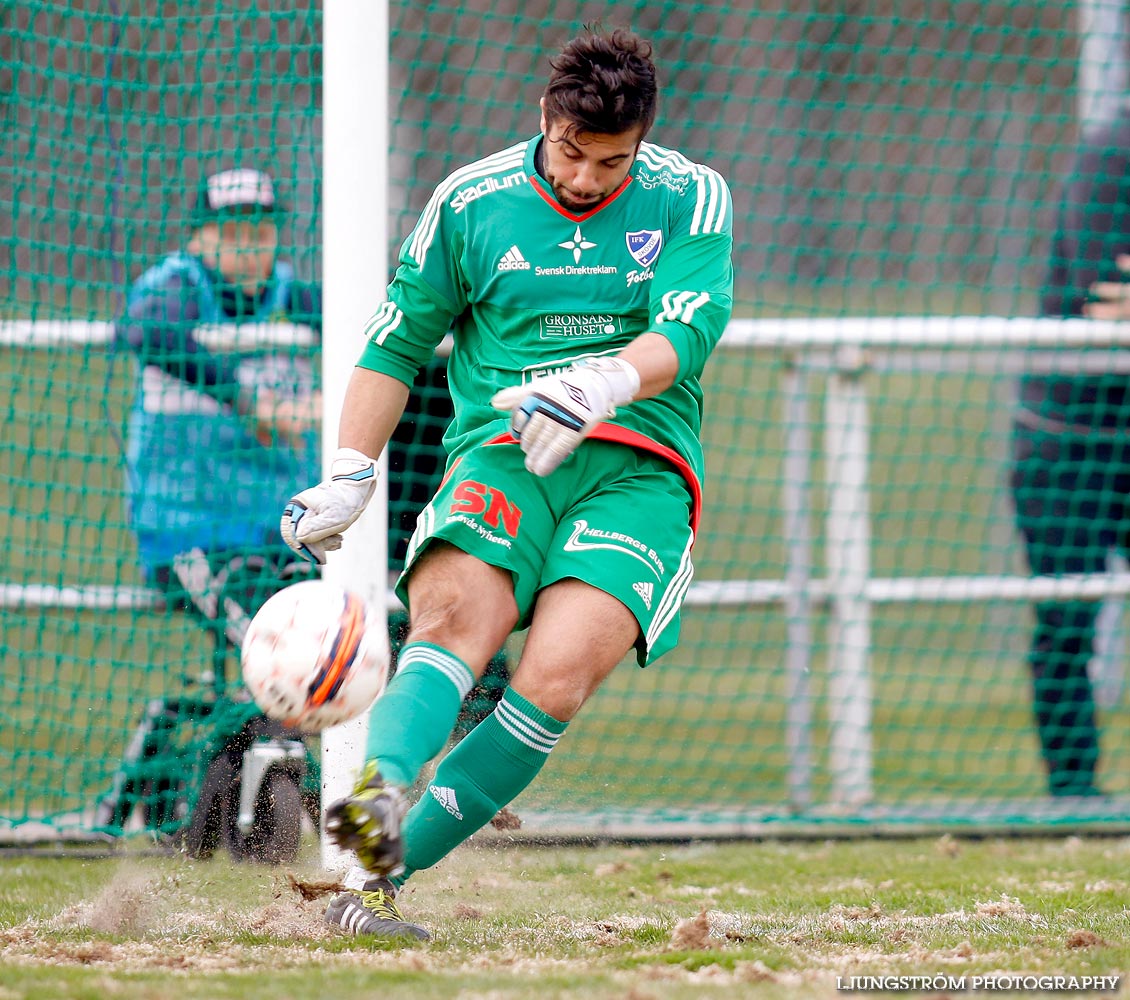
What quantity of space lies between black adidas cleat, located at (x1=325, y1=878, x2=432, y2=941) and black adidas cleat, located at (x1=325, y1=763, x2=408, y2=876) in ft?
1.46

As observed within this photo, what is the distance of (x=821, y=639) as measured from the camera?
9922 millimetres

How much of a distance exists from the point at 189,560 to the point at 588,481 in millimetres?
2019

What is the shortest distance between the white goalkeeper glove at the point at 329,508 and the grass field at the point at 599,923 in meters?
0.87

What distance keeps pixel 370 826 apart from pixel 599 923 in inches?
40.9

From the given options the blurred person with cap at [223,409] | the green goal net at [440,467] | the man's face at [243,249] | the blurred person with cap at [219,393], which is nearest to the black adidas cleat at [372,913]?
the green goal net at [440,467]

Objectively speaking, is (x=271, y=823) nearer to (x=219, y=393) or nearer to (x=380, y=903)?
(x=380, y=903)

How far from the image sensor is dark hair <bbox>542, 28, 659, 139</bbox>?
320 centimetres

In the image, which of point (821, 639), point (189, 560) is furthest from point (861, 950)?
point (821, 639)

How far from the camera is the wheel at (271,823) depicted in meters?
4.37

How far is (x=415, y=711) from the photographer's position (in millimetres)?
3131

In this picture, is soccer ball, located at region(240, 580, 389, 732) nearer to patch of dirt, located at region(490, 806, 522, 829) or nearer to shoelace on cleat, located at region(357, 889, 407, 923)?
shoelace on cleat, located at region(357, 889, 407, 923)

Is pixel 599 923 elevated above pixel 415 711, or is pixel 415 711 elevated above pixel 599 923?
pixel 415 711

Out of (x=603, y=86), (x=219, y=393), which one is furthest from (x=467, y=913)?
(x=219, y=393)

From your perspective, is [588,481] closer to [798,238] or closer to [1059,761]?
[1059,761]
